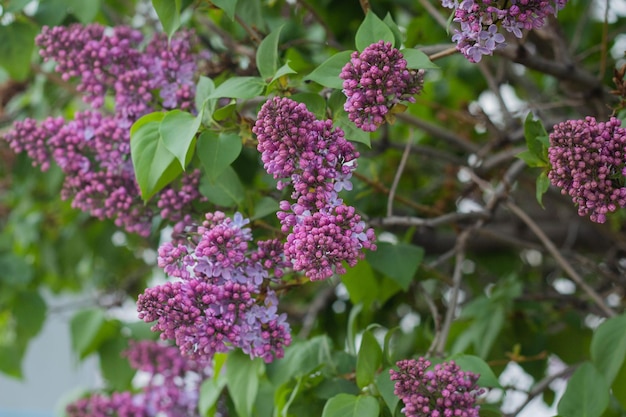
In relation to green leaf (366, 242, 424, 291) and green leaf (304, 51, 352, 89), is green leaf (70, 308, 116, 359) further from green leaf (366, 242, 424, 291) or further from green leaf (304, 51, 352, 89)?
green leaf (304, 51, 352, 89)

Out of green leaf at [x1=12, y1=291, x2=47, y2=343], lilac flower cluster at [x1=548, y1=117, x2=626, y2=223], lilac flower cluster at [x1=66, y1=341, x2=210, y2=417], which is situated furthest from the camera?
green leaf at [x1=12, y1=291, x2=47, y2=343]

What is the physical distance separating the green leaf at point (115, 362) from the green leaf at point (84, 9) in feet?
2.10

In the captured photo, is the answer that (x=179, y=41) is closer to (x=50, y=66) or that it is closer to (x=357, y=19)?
(x=357, y=19)

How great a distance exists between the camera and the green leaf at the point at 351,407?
965 millimetres

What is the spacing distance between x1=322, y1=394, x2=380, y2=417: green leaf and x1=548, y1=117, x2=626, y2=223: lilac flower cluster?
32 centimetres

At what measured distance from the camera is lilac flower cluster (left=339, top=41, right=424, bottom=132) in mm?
870

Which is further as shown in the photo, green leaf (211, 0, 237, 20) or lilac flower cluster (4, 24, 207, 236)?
lilac flower cluster (4, 24, 207, 236)

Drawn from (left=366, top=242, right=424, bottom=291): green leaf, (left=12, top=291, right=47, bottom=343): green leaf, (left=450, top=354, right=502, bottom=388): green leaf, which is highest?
(left=12, top=291, right=47, bottom=343): green leaf

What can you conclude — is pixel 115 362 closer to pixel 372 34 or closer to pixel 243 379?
pixel 243 379

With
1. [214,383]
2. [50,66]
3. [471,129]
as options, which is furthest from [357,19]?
[214,383]

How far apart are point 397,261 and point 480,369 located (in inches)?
11.7

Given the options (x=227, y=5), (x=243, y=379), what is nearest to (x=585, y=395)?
(x=243, y=379)

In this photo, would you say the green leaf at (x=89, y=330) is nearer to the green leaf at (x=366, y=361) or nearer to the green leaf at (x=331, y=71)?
the green leaf at (x=366, y=361)

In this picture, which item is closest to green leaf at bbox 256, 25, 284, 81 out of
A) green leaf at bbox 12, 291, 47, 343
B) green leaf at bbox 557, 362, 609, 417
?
green leaf at bbox 557, 362, 609, 417
